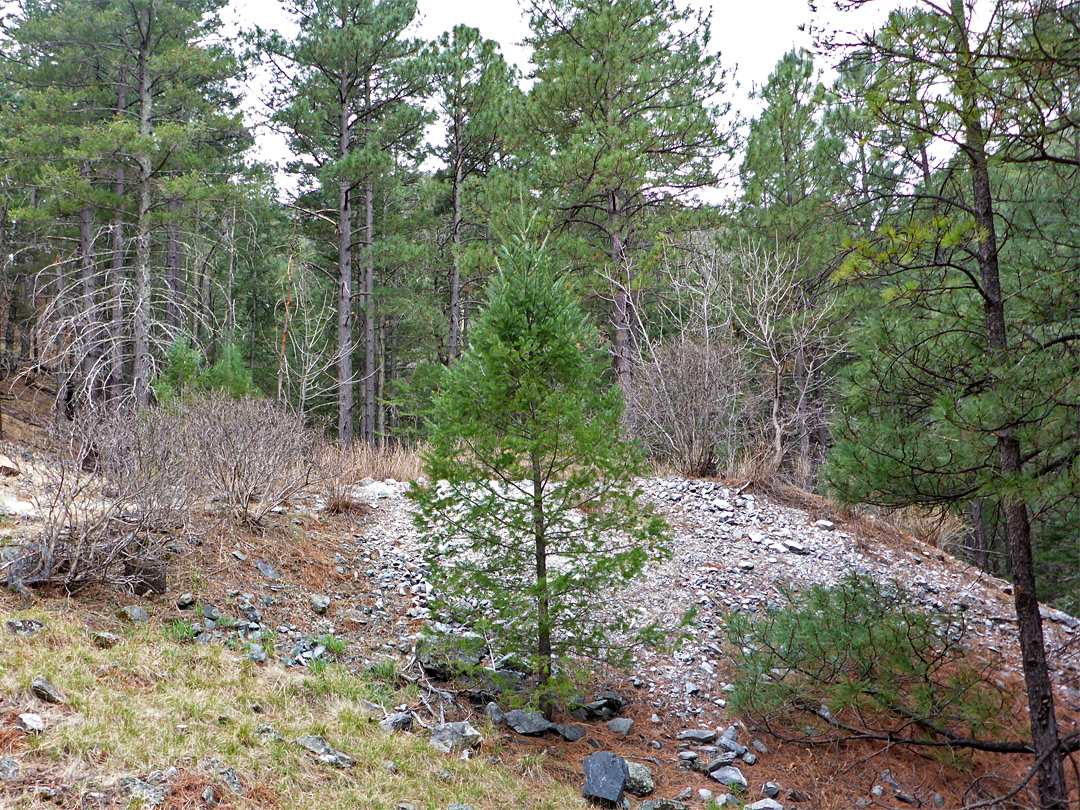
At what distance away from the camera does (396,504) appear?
9086 mm

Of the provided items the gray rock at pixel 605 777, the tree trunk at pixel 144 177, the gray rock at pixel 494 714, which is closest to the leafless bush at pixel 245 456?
the gray rock at pixel 494 714

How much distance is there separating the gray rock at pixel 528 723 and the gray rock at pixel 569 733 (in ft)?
0.22

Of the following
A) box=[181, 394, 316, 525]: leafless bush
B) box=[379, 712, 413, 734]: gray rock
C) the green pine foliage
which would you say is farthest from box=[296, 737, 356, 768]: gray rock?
box=[181, 394, 316, 525]: leafless bush

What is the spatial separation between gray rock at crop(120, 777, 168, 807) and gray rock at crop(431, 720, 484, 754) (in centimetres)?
162

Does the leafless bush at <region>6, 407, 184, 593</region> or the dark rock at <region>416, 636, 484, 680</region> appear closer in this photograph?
the leafless bush at <region>6, 407, 184, 593</region>

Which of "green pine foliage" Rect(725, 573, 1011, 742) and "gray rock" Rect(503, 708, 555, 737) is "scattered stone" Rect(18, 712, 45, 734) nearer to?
"gray rock" Rect(503, 708, 555, 737)

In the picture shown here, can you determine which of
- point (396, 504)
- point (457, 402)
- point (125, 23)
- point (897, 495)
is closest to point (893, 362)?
point (897, 495)

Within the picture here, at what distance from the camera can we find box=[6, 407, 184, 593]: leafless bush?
4.62 m

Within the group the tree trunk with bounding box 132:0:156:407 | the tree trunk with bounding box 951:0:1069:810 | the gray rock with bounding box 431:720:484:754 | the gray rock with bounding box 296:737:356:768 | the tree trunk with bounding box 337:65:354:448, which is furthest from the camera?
the tree trunk with bounding box 337:65:354:448

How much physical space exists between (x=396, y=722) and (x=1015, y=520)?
4.20 metres

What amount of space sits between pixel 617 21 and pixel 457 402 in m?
9.35

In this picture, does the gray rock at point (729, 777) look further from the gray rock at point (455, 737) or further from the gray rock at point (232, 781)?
the gray rock at point (232, 781)

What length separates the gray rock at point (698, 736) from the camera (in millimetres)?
4922

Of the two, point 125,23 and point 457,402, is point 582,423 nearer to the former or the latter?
point 457,402
